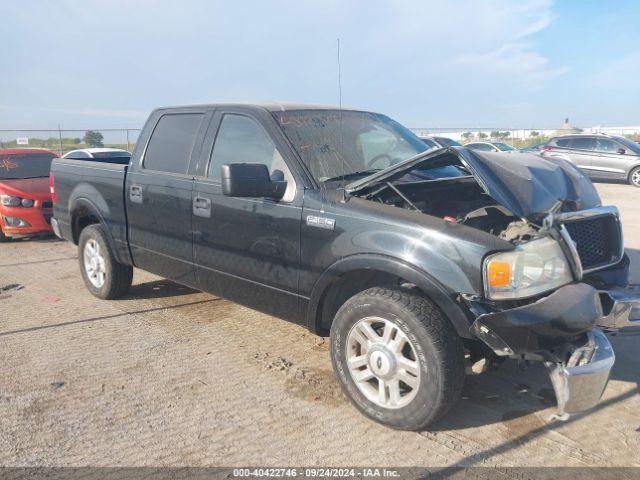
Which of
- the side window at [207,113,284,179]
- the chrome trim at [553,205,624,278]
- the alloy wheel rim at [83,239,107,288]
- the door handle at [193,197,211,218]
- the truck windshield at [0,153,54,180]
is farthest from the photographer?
the truck windshield at [0,153,54,180]

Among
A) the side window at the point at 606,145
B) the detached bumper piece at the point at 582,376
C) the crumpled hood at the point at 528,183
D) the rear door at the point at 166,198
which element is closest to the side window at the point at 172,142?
the rear door at the point at 166,198

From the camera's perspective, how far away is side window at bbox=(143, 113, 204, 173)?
4496 millimetres

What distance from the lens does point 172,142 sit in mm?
4680

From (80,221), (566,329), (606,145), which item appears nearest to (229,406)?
(566,329)

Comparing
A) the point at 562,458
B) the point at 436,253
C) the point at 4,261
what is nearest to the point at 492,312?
the point at 436,253

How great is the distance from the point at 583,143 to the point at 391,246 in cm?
1609

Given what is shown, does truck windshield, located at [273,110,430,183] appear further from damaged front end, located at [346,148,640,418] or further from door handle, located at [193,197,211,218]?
door handle, located at [193,197,211,218]

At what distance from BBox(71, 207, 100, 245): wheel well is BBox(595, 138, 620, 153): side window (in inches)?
610

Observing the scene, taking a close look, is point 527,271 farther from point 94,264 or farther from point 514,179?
point 94,264

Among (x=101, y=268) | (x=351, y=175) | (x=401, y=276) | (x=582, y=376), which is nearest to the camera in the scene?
(x=582, y=376)

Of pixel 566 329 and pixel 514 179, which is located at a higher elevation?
pixel 514 179

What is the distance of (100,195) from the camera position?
5277mm

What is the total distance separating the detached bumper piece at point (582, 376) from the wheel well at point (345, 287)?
991 mm

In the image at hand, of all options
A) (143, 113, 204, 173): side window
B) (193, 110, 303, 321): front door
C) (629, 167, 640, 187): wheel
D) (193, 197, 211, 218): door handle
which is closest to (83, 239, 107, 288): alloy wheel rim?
(143, 113, 204, 173): side window
